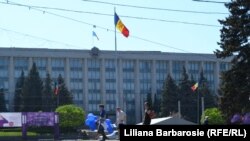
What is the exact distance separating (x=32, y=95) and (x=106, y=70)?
28533 millimetres

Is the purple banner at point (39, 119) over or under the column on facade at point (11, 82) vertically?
under

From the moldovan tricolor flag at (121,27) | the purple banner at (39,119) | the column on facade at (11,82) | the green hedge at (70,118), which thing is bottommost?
the green hedge at (70,118)

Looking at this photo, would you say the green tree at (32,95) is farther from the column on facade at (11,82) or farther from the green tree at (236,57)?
the green tree at (236,57)

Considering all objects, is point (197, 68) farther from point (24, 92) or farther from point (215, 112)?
point (215, 112)

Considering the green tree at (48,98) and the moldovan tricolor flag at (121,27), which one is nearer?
the moldovan tricolor flag at (121,27)

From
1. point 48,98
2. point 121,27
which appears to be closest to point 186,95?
point 48,98

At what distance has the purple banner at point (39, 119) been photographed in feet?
162

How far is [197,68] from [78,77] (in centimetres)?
2828

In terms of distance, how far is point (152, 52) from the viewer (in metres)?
121

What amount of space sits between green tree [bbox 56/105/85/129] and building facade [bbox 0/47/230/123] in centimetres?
4599

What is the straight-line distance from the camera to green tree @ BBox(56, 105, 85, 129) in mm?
64375

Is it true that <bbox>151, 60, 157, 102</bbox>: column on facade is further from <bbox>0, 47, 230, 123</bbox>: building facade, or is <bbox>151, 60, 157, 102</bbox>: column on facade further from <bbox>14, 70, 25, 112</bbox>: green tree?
<bbox>14, 70, 25, 112</bbox>: green tree

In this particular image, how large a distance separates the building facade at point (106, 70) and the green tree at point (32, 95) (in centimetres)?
1659

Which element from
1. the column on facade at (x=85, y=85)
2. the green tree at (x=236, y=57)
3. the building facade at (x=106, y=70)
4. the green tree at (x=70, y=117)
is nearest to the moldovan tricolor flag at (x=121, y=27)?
the green tree at (x=236, y=57)
